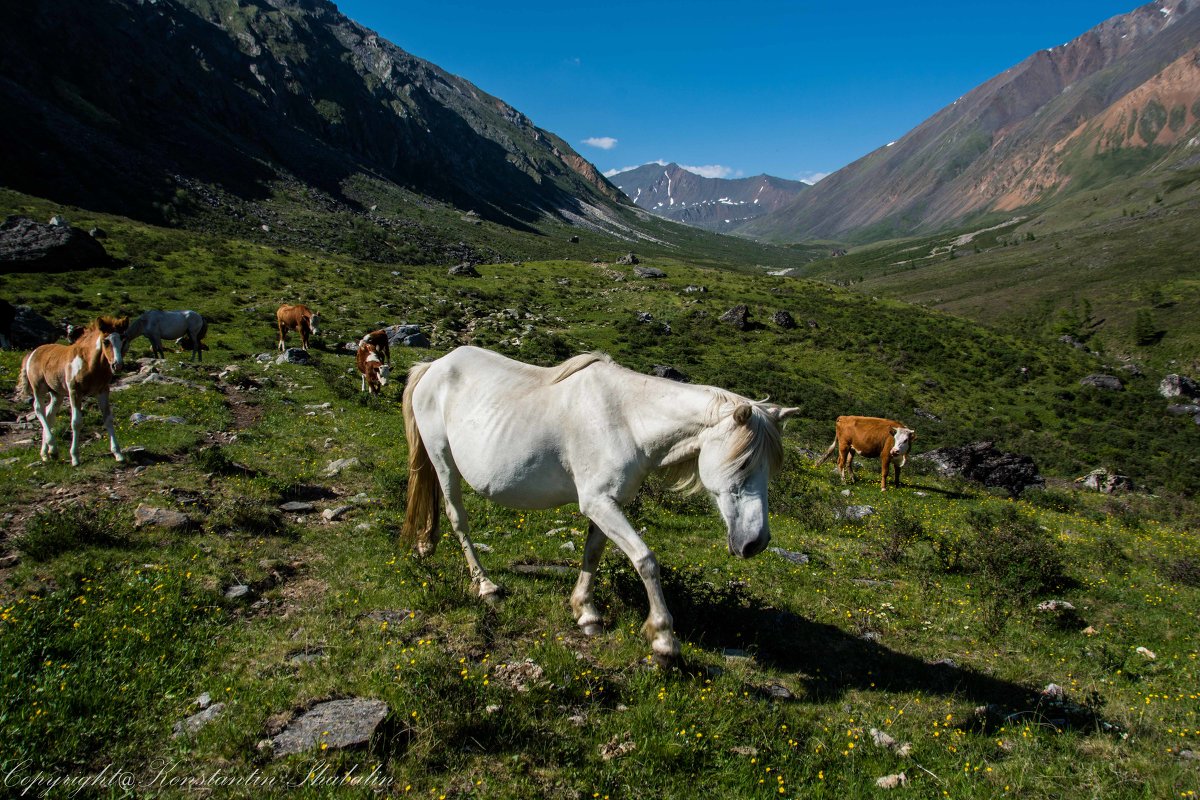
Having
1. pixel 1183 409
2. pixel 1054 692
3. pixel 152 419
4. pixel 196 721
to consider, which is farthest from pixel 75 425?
pixel 1183 409

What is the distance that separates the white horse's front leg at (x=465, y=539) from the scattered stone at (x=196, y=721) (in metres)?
2.58

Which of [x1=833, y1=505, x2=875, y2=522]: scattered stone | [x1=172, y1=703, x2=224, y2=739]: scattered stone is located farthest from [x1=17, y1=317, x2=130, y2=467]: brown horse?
[x1=833, y1=505, x2=875, y2=522]: scattered stone

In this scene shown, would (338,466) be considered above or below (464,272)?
below

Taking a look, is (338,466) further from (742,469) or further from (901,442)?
(901,442)

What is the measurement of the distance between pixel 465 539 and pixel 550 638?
1790 millimetres

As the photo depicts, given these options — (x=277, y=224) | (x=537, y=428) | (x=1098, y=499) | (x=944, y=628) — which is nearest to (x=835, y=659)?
(x=944, y=628)

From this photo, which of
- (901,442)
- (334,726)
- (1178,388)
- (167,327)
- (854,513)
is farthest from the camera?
(1178,388)

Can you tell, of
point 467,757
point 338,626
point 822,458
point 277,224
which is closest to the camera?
point 467,757

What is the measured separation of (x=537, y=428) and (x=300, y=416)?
39.7 feet

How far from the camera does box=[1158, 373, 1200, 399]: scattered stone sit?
47906 millimetres

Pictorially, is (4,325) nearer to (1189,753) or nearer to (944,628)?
(944,628)

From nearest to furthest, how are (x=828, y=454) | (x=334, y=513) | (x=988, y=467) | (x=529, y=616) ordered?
1. (x=529, y=616)
2. (x=334, y=513)
3. (x=828, y=454)
4. (x=988, y=467)

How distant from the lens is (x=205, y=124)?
339 ft

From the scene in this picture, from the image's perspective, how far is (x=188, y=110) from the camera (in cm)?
10325
